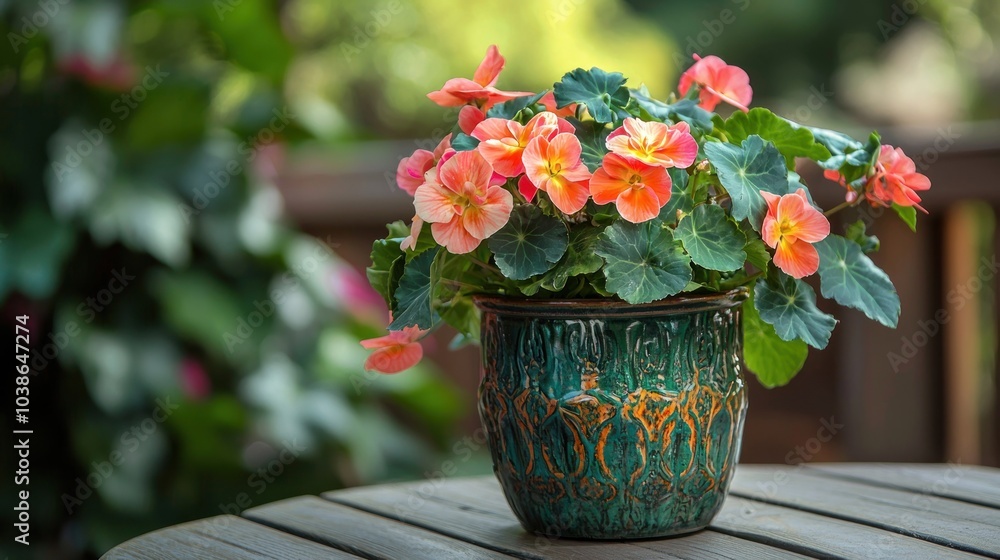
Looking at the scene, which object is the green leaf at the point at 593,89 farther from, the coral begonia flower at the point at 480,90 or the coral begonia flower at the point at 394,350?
the coral begonia flower at the point at 394,350

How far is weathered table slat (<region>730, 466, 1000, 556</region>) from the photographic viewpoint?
3.15ft

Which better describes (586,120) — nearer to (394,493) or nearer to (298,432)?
(394,493)

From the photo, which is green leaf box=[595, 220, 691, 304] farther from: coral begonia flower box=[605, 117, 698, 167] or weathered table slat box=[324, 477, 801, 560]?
weathered table slat box=[324, 477, 801, 560]

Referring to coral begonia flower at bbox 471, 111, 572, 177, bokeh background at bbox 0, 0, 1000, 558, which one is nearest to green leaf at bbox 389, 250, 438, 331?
coral begonia flower at bbox 471, 111, 572, 177

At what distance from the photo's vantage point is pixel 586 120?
3.01ft

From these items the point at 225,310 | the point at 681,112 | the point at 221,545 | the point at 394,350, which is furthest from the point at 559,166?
the point at 225,310

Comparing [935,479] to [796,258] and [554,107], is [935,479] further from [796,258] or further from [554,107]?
[554,107]

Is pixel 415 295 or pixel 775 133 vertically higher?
pixel 775 133

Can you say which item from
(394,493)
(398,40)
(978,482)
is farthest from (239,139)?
(398,40)

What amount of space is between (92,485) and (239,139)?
0.79m

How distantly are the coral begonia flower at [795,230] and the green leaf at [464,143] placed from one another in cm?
26

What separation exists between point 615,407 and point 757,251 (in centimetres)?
19

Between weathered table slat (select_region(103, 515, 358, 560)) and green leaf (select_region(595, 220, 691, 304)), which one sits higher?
green leaf (select_region(595, 220, 691, 304))

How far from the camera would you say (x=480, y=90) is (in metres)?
0.93
